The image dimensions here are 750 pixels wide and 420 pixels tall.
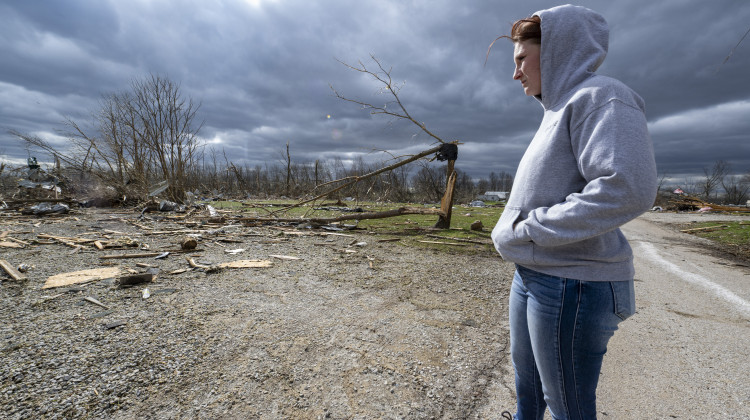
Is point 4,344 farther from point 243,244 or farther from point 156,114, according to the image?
point 156,114

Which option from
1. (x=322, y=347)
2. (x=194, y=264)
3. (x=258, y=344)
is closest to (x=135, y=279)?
(x=194, y=264)

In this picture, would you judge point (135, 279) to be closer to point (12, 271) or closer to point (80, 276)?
point (80, 276)

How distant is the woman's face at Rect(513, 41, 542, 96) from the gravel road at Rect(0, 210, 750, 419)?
1976mm

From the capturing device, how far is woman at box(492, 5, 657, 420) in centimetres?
101

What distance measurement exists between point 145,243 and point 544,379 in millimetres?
8404

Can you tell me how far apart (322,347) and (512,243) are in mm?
2127

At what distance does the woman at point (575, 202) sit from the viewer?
3.32 ft

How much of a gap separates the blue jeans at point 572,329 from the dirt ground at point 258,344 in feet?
3.25

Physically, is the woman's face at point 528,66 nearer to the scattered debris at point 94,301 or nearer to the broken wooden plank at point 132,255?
the scattered debris at point 94,301

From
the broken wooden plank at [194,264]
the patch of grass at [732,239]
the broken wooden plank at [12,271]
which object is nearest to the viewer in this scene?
the broken wooden plank at [12,271]

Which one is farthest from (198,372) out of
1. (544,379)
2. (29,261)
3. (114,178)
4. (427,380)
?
(114,178)

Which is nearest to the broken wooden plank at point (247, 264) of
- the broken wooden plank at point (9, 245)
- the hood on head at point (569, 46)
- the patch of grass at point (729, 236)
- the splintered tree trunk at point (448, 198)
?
the broken wooden plank at point (9, 245)

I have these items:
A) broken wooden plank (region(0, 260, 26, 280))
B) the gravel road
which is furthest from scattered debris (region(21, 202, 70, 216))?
broken wooden plank (region(0, 260, 26, 280))

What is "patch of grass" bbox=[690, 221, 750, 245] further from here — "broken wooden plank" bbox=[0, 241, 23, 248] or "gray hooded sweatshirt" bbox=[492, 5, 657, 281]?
"broken wooden plank" bbox=[0, 241, 23, 248]
